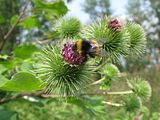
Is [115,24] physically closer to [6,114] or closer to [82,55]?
[82,55]

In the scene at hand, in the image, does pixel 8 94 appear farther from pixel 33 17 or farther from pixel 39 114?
pixel 39 114

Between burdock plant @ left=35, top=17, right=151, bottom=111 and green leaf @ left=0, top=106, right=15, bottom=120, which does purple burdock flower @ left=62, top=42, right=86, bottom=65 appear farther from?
green leaf @ left=0, top=106, right=15, bottom=120

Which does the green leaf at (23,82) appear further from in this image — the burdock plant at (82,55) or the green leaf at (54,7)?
the green leaf at (54,7)

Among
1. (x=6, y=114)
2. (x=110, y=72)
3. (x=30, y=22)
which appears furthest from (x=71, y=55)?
(x=30, y=22)

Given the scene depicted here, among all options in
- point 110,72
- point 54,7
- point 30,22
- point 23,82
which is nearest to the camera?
point 23,82

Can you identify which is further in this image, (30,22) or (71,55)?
(30,22)

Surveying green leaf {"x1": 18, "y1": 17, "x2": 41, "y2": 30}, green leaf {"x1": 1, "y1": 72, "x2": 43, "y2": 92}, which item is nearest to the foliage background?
→ green leaf {"x1": 18, "y1": 17, "x2": 41, "y2": 30}

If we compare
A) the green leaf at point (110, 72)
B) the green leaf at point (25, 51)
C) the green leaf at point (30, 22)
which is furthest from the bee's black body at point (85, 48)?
the green leaf at point (30, 22)
